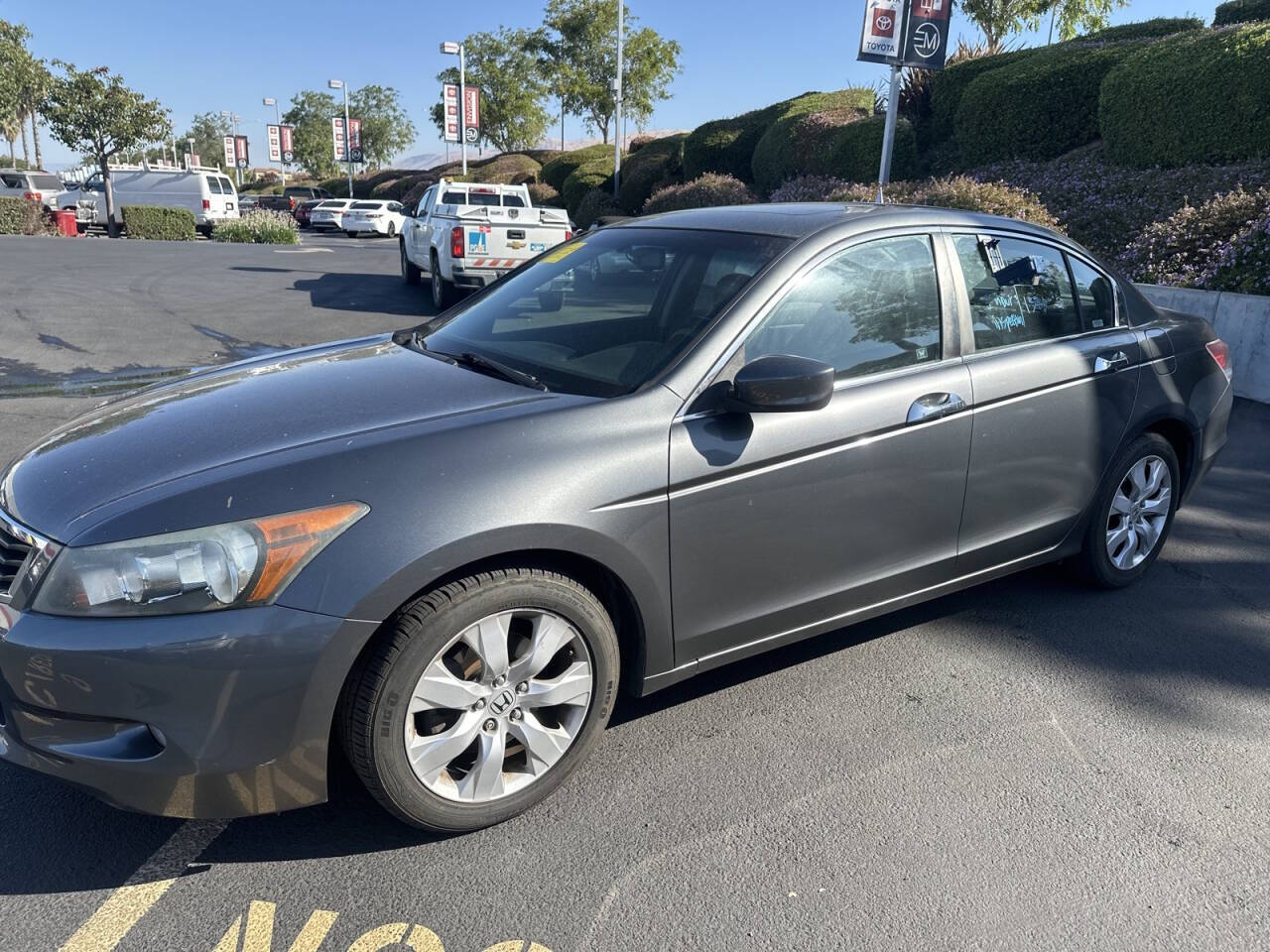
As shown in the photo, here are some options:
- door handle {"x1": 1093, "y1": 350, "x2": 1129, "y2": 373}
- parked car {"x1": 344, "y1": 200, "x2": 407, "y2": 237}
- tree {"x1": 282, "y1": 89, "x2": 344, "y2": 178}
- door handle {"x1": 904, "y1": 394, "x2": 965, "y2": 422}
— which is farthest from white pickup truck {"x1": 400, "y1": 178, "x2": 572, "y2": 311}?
tree {"x1": 282, "y1": 89, "x2": 344, "y2": 178}

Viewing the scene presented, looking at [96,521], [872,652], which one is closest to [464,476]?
[96,521]

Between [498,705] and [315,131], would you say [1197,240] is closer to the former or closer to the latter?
[498,705]

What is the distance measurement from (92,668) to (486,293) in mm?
2310

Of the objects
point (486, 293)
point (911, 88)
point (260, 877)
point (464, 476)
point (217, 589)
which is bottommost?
point (260, 877)

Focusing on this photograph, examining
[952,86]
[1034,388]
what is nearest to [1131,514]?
[1034,388]

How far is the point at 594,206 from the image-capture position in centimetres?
3275

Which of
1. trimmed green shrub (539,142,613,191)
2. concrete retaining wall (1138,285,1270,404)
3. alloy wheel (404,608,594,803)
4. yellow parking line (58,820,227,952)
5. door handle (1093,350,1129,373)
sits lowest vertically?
yellow parking line (58,820,227,952)

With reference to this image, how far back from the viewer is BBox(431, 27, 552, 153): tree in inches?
2157

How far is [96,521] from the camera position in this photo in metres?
2.40

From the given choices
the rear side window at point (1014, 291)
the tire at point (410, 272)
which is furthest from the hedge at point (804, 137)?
the rear side window at point (1014, 291)

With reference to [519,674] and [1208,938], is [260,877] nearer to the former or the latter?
[519,674]

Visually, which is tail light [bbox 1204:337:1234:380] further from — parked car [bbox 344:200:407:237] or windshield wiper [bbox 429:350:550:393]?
parked car [bbox 344:200:407:237]

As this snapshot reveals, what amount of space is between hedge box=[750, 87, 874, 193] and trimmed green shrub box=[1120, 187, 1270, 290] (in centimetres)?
1009

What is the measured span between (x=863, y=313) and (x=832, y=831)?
5.51 ft
